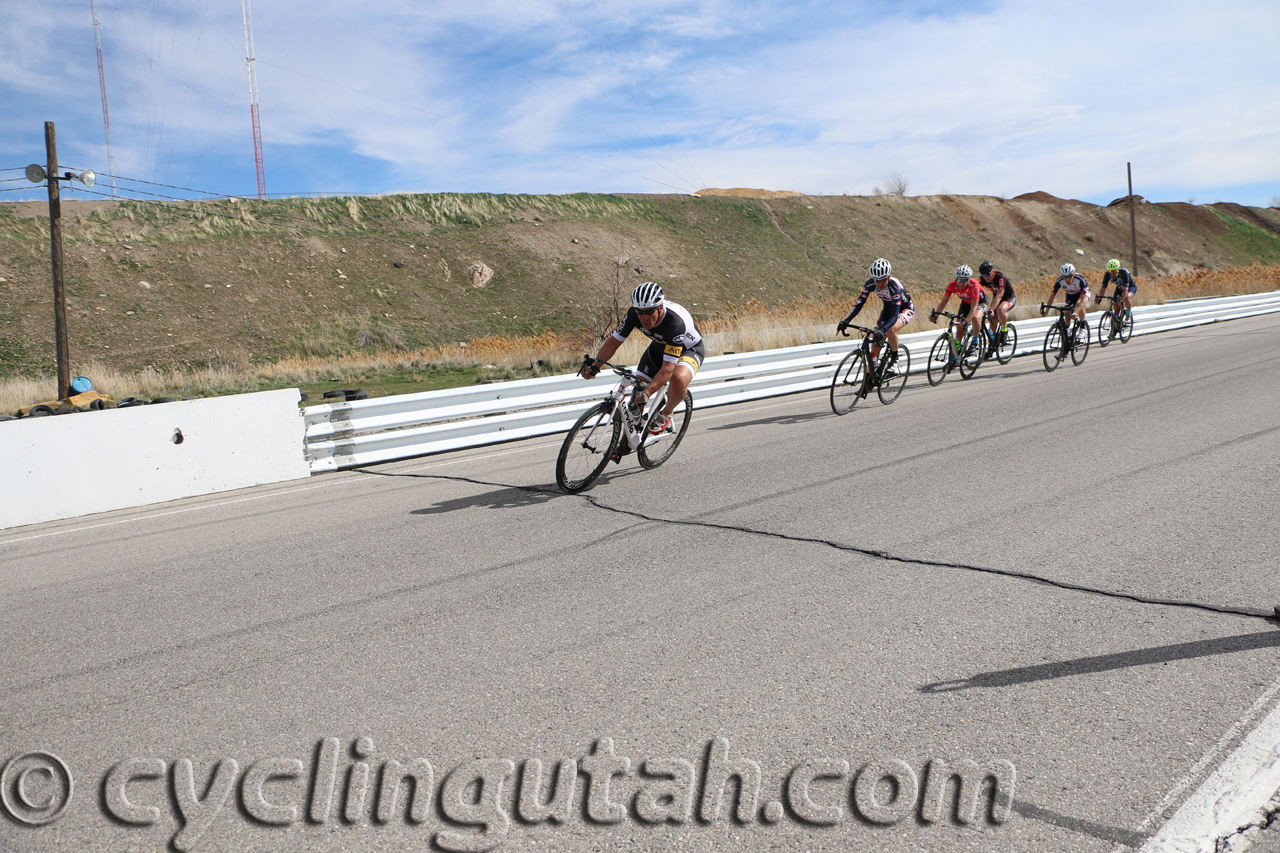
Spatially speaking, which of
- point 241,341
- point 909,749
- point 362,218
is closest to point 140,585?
point 909,749

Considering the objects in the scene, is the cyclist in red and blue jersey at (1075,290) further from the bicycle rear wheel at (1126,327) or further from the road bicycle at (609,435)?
the road bicycle at (609,435)

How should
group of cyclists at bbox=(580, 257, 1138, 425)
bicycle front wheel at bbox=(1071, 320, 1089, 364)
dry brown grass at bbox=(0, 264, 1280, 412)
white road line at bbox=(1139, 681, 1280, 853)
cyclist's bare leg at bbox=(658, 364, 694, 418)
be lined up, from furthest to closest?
1. dry brown grass at bbox=(0, 264, 1280, 412)
2. bicycle front wheel at bbox=(1071, 320, 1089, 364)
3. cyclist's bare leg at bbox=(658, 364, 694, 418)
4. group of cyclists at bbox=(580, 257, 1138, 425)
5. white road line at bbox=(1139, 681, 1280, 853)

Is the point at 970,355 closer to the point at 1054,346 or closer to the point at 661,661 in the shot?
the point at 1054,346

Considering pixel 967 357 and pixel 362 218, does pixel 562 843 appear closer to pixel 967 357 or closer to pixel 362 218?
pixel 967 357

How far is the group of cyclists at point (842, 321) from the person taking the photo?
8312 millimetres

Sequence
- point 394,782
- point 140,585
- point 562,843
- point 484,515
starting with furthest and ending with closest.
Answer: point 484,515 → point 140,585 → point 394,782 → point 562,843

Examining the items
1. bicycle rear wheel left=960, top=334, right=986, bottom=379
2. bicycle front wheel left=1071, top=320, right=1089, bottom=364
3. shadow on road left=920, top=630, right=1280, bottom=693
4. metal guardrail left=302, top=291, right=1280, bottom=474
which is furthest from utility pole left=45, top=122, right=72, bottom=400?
shadow on road left=920, top=630, right=1280, bottom=693

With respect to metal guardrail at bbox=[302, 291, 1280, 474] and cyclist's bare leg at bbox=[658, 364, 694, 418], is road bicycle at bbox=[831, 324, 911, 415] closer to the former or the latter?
metal guardrail at bbox=[302, 291, 1280, 474]

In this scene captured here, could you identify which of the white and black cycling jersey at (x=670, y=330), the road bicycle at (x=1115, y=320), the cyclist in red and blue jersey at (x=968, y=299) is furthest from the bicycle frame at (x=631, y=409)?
the road bicycle at (x=1115, y=320)

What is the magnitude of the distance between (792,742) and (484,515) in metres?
4.39

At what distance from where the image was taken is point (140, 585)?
223 inches

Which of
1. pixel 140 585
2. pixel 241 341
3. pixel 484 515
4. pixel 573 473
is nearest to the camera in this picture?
pixel 140 585

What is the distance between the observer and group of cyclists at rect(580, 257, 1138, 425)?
327 inches

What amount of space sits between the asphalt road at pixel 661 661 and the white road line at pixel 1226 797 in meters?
0.04
